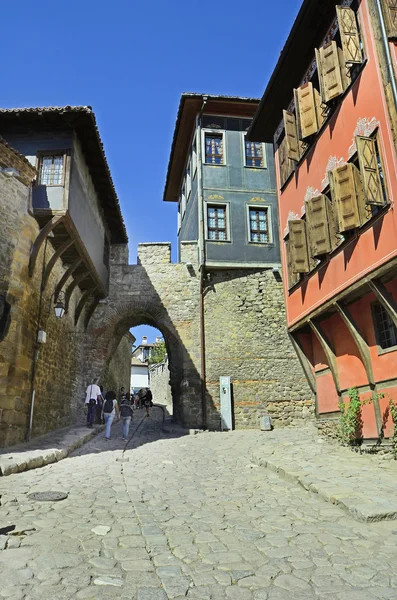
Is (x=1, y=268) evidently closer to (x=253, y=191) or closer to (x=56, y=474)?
(x=56, y=474)

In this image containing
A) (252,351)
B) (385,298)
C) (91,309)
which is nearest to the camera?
(385,298)

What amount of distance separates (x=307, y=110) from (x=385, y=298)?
17.3 ft

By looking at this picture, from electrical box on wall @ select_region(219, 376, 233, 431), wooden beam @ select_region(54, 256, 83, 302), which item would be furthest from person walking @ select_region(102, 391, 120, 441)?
electrical box on wall @ select_region(219, 376, 233, 431)

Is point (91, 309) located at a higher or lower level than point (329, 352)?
higher

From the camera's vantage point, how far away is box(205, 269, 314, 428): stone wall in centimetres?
1633

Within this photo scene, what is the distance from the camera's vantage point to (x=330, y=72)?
9.74 m

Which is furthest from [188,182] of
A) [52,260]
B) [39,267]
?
[39,267]

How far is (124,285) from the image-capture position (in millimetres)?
17969

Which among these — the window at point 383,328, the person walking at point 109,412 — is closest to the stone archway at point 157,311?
the person walking at point 109,412

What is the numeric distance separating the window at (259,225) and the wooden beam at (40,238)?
27.5 ft

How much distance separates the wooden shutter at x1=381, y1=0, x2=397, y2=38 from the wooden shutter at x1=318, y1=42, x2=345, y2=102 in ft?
4.32

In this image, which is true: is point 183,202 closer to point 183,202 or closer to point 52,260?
point 183,202

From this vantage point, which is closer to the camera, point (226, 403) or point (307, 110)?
point (307, 110)

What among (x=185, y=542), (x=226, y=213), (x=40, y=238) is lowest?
(x=185, y=542)
